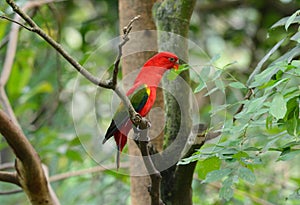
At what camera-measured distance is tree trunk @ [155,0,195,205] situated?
5.91ft

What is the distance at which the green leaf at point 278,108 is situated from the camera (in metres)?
1.36

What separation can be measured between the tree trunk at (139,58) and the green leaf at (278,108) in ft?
2.32

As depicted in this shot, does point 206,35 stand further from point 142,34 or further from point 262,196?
point 142,34

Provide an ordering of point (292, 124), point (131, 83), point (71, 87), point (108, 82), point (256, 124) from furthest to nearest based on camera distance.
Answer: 1. point (71, 87)
2. point (131, 83)
3. point (256, 124)
4. point (292, 124)
5. point (108, 82)

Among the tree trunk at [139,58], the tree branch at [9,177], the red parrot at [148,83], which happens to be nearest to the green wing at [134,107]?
the red parrot at [148,83]

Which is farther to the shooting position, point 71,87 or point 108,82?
point 71,87

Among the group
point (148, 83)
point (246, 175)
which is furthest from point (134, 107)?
point (246, 175)

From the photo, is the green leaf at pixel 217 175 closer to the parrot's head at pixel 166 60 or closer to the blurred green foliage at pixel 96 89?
the blurred green foliage at pixel 96 89

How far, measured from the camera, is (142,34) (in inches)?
86.6

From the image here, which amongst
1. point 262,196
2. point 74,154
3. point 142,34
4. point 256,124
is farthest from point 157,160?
point 262,196

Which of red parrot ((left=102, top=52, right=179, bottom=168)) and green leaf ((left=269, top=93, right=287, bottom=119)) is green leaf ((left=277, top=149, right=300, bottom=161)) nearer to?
green leaf ((left=269, top=93, right=287, bottom=119))

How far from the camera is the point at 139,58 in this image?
7.22 ft

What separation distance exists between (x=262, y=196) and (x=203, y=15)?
1369mm

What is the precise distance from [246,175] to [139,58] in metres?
0.79
